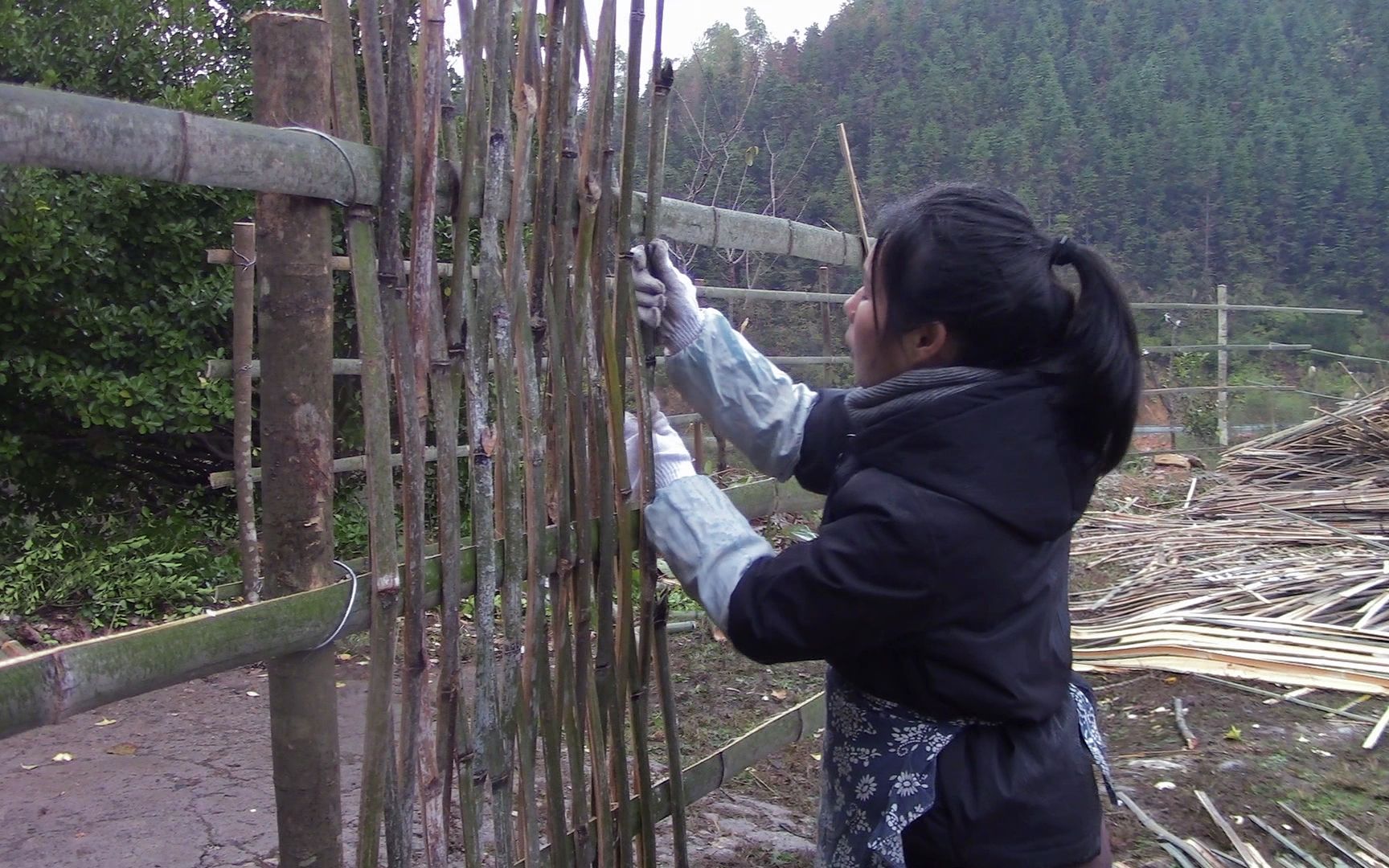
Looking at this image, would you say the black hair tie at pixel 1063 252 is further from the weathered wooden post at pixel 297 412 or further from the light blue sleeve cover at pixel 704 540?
the weathered wooden post at pixel 297 412

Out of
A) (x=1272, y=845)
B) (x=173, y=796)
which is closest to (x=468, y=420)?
(x=1272, y=845)

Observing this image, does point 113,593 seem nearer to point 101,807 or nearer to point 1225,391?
point 101,807

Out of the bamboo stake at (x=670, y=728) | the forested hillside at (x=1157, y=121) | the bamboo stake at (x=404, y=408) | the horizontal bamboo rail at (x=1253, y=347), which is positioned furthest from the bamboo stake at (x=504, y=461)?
the forested hillside at (x=1157, y=121)

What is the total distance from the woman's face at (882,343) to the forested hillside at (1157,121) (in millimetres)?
11802

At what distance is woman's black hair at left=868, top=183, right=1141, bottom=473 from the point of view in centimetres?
147

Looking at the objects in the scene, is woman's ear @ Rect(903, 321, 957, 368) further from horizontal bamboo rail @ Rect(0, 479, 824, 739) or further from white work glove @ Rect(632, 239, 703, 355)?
horizontal bamboo rail @ Rect(0, 479, 824, 739)

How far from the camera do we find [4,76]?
562 cm

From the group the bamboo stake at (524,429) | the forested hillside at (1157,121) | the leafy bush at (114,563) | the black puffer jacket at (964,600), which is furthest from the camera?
the forested hillside at (1157,121)

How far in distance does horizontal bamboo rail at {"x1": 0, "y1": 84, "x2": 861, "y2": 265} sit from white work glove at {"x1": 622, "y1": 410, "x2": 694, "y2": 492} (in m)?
0.41

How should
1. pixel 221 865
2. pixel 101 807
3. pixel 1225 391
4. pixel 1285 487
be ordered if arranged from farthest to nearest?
pixel 1225 391 → pixel 1285 487 → pixel 101 807 → pixel 221 865

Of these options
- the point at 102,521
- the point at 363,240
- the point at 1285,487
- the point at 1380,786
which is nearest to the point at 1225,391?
the point at 1285,487

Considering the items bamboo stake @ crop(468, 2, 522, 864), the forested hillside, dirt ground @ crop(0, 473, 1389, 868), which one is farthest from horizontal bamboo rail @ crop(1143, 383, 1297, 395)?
bamboo stake @ crop(468, 2, 522, 864)

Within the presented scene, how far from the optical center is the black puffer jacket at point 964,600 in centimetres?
143

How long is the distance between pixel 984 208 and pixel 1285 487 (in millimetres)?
7128
